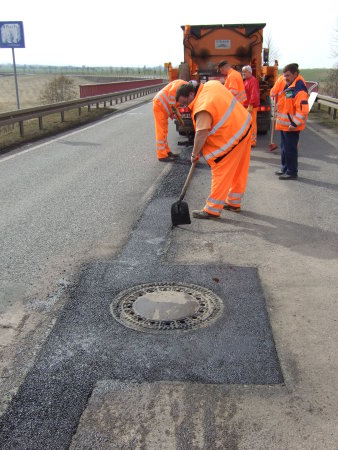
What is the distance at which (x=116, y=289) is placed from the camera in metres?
3.95

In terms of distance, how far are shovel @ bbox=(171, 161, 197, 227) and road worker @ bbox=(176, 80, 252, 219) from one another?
0.90 feet

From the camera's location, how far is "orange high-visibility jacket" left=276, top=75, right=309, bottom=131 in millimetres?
7207

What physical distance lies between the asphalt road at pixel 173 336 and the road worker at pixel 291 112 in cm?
72

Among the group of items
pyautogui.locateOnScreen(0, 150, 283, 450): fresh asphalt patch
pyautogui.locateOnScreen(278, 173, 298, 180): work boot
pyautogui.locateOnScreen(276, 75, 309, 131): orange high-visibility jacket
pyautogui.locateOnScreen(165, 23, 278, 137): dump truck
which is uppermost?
pyautogui.locateOnScreen(165, 23, 278, 137): dump truck

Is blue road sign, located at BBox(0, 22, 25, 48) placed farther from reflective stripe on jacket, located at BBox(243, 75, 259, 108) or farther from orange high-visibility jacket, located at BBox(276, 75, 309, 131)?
orange high-visibility jacket, located at BBox(276, 75, 309, 131)

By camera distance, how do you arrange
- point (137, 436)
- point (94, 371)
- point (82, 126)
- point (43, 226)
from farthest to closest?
1. point (82, 126)
2. point (43, 226)
3. point (94, 371)
4. point (137, 436)

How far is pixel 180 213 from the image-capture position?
543cm

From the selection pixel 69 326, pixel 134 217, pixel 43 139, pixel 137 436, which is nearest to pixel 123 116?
pixel 43 139

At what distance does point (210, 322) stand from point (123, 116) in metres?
15.8

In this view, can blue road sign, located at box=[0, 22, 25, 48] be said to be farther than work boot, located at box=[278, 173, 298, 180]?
Yes

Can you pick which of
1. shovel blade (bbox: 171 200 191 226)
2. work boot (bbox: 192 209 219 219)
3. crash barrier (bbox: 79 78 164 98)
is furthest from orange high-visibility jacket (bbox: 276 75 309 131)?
crash barrier (bbox: 79 78 164 98)

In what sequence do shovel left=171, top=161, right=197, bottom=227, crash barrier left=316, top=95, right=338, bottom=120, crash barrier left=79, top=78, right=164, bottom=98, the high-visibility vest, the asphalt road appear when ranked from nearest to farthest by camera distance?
the asphalt road < shovel left=171, top=161, right=197, bottom=227 < the high-visibility vest < crash barrier left=316, top=95, right=338, bottom=120 < crash barrier left=79, top=78, right=164, bottom=98

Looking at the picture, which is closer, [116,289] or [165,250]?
[116,289]

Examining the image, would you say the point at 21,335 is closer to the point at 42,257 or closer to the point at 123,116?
the point at 42,257
